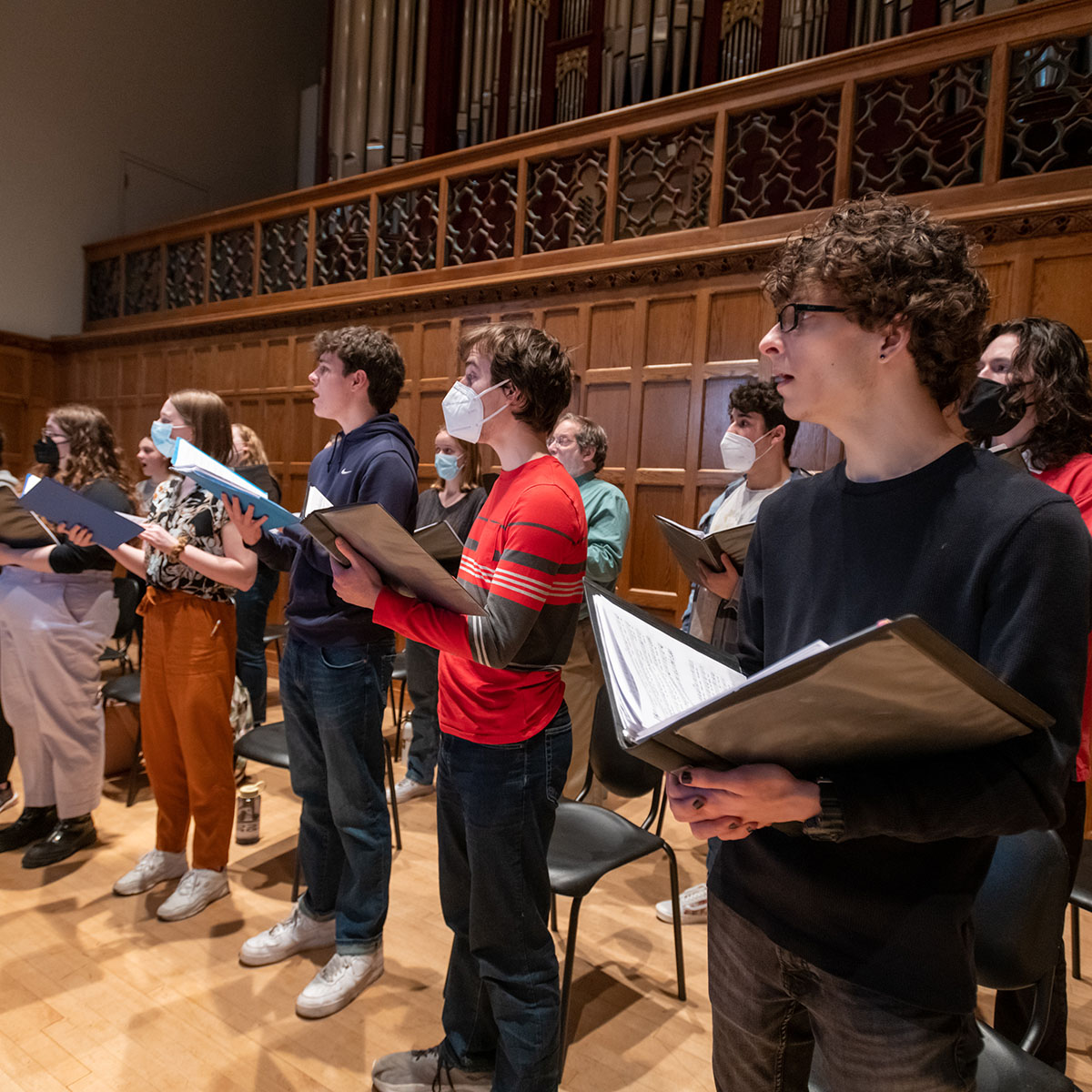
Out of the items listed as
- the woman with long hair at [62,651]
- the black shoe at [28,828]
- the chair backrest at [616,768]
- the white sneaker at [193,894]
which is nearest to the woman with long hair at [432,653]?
the white sneaker at [193,894]

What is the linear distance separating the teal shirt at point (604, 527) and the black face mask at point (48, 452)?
1.92 meters

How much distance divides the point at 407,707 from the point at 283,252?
369cm

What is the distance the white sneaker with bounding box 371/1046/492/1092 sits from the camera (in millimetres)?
1686

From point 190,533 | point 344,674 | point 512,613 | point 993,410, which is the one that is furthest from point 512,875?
point 190,533

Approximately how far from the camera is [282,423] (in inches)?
244

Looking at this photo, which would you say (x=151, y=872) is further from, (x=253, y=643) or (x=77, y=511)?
(x=253, y=643)

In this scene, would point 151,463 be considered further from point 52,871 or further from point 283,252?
point 283,252

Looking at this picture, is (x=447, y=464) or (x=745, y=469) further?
(x=447, y=464)

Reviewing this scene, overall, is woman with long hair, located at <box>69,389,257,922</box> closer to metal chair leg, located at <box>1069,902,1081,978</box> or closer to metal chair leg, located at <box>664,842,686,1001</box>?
metal chair leg, located at <box>664,842,686,1001</box>

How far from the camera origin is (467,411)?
1.59 m

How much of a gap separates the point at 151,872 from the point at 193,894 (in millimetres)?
228

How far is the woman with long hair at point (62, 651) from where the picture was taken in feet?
9.12

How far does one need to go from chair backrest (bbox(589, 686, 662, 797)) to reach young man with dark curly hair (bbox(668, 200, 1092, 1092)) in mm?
1082

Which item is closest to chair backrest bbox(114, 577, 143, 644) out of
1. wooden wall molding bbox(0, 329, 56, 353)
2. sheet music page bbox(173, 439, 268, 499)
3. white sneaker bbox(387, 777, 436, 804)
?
white sneaker bbox(387, 777, 436, 804)
